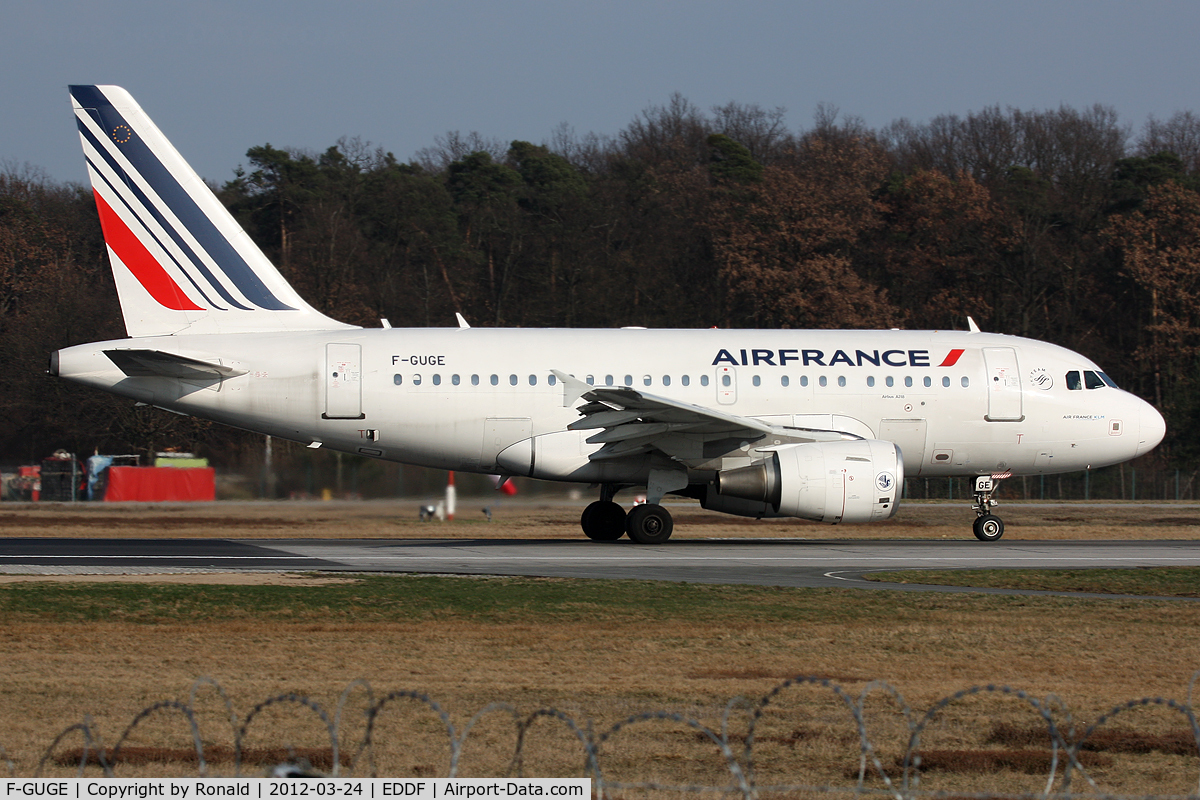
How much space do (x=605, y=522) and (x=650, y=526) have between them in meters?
1.48

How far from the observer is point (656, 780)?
7.15 metres

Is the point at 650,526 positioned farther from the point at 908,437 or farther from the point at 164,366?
the point at 164,366

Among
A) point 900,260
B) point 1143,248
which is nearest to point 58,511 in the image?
point 900,260

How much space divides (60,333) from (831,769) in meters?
45.1

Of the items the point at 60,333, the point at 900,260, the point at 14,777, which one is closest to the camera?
the point at 14,777

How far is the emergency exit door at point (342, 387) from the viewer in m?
22.5

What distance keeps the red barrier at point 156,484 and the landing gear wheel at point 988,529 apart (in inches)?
704

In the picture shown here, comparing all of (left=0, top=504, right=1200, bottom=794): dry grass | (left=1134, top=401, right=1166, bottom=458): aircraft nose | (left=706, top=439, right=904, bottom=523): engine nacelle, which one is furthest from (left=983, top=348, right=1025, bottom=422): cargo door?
(left=0, top=504, right=1200, bottom=794): dry grass

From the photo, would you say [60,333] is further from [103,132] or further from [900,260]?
[900,260]

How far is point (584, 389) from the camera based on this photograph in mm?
21188

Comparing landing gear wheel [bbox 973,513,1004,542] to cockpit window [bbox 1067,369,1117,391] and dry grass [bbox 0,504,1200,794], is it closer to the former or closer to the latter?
cockpit window [bbox 1067,369,1117,391]

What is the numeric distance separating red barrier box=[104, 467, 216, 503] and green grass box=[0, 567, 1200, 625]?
1627 cm

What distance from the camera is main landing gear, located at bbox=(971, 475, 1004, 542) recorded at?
961 inches

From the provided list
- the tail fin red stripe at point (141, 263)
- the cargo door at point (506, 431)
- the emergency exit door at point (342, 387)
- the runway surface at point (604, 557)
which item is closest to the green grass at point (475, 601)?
the runway surface at point (604, 557)
